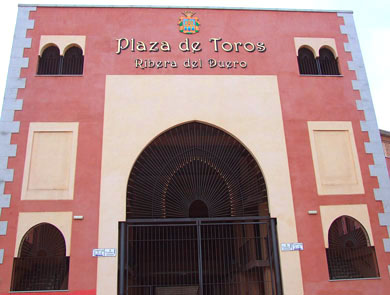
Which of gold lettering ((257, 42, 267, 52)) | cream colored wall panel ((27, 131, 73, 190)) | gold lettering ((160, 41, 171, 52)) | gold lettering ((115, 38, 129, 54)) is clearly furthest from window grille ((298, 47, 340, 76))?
cream colored wall panel ((27, 131, 73, 190))

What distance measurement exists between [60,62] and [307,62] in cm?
697

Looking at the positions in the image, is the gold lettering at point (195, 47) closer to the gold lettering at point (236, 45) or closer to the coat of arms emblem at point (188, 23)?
the coat of arms emblem at point (188, 23)

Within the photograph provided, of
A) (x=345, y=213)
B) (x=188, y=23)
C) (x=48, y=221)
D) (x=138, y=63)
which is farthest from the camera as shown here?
(x=188, y=23)

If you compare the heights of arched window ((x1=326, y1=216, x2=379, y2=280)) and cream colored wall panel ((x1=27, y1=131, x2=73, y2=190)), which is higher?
cream colored wall panel ((x1=27, y1=131, x2=73, y2=190))

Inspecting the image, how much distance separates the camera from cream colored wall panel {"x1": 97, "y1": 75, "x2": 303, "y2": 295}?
33.3ft

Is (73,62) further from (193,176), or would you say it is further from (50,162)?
(193,176)

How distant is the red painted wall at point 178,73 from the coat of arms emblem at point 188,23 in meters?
0.14

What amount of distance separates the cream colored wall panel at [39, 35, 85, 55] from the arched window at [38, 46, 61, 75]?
0.55 ft

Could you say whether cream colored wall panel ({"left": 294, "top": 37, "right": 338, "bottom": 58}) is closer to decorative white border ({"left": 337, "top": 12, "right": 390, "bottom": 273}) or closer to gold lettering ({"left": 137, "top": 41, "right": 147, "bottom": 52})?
decorative white border ({"left": 337, "top": 12, "right": 390, "bottom": 273})

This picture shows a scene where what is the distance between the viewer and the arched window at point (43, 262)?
9.71 meters

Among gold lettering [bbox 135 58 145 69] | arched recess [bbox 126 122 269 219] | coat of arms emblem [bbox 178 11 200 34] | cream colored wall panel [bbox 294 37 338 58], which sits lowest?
arched recess [bbox 126 122 269 219]

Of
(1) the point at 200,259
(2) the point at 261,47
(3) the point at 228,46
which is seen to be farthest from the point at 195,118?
(1) the point at 200,259

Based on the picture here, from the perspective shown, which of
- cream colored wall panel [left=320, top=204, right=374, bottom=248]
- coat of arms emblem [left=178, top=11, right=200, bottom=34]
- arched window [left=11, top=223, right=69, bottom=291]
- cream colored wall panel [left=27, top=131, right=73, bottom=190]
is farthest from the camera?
coat of arms emblem [left=178, top=11, right=200, bottom=34]

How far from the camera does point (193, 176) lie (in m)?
10.9
